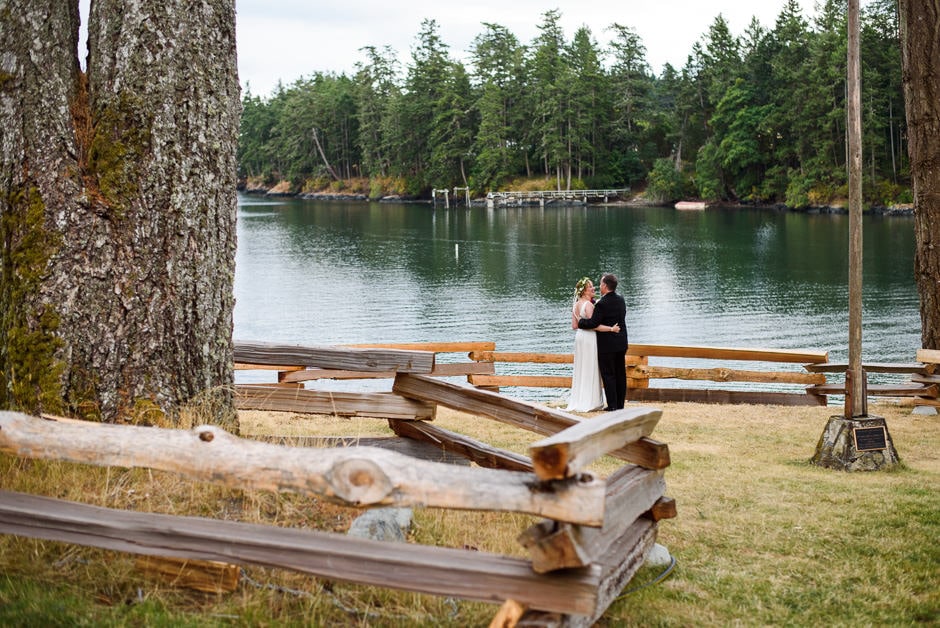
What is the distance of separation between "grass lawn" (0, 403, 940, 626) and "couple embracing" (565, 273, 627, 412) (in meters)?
5.59

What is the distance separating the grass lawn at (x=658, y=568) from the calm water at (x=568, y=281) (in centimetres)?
1663

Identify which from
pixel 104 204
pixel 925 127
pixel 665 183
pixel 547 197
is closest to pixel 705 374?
pixel 925 127

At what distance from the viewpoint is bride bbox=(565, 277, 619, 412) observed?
15.5 meters

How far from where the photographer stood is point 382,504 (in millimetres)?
4254

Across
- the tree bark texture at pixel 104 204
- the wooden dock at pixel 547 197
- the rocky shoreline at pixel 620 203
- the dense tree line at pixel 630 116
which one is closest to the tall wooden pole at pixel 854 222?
the tree bark texture at pixel 104 204

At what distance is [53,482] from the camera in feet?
19.0

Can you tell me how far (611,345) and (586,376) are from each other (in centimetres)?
90

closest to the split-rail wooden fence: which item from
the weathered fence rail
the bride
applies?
the bride

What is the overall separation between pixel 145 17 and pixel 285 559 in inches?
156

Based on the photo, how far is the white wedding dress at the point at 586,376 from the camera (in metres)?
15.6

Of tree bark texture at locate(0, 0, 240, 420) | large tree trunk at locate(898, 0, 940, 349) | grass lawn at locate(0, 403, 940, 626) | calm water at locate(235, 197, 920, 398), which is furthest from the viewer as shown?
calm water at locate(235, 197, 920, 398)

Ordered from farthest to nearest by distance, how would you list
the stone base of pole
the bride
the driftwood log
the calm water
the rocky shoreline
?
the rocky shoreline < the calm water < the bride < the stone base of pole < the driftwood log

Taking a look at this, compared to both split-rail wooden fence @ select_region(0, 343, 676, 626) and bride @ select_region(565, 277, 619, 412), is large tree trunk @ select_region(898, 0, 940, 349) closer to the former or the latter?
bride @ select_region(565, 277, 619, 412)

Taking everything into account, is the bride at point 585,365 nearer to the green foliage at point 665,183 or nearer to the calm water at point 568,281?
the calm water at point 568,281
